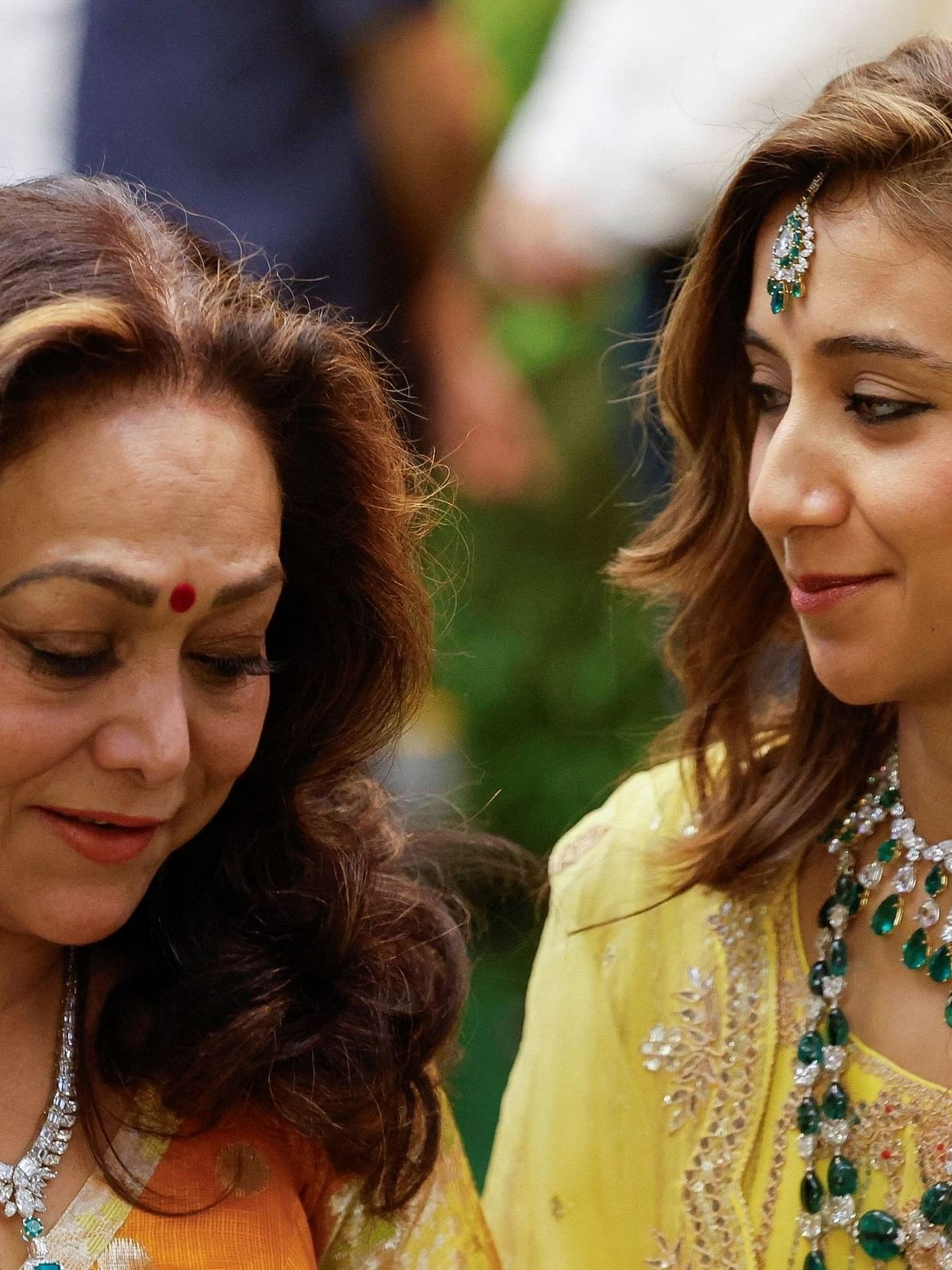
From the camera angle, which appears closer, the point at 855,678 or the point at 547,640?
the point at 855,678

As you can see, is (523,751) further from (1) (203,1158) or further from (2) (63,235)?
(2) (63,235)

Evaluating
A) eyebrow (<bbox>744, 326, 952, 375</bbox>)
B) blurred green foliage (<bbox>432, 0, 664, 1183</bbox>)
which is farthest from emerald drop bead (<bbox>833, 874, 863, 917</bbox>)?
blurred green foliage (<bbox>432, 0, 664, 1183</bbox>)

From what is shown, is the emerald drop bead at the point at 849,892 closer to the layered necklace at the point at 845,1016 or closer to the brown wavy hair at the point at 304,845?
the layered necklace at the point at 845,1016

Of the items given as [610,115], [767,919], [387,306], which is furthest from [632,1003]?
[610,115]

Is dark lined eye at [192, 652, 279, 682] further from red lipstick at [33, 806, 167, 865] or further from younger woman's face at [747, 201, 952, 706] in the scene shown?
younger woman's face at [747, 201, 952, 706]

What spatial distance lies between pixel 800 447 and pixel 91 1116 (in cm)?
94

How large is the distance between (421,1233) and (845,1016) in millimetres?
503

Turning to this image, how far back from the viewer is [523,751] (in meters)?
3.67

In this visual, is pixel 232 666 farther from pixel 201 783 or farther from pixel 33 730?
pixel 33 730

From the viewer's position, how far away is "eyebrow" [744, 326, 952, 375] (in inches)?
73.4

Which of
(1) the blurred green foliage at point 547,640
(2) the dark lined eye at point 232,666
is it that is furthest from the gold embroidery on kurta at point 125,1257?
(1) the blurred green foliage at point 547,640

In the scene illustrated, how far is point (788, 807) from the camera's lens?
2.26 m

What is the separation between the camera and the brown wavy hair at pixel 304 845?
1.84 meters

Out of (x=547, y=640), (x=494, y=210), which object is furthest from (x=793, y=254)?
(x=494, y=210)
